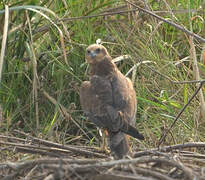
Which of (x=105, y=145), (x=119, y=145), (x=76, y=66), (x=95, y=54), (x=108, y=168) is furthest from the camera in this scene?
(x=76, y=66)

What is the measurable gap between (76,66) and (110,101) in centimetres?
134

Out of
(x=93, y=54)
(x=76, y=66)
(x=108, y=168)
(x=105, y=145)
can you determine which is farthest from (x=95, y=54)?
(x=108, y=168)

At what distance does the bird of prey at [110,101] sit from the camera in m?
4.18

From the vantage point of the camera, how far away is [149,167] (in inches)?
136

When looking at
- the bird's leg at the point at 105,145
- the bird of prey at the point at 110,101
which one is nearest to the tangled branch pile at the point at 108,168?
the bird of prey at the point at 110,101

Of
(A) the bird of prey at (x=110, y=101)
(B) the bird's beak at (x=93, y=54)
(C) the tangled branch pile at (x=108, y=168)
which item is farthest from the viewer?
(B) the bird's beak at (x=93, y=54)

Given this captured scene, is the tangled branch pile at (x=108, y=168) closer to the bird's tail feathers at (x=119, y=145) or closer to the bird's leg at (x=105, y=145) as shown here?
the bird's tail feathers at (x=119, y=145)

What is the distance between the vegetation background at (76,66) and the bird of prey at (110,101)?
353 mm

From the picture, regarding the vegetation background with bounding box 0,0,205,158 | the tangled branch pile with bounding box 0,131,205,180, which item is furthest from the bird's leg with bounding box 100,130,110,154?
the tangled branch pile with bounding box 0,131,205,180

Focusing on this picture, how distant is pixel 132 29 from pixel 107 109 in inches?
66.6

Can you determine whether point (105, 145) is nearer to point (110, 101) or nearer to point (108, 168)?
point (110, 101)

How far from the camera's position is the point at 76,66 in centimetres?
577

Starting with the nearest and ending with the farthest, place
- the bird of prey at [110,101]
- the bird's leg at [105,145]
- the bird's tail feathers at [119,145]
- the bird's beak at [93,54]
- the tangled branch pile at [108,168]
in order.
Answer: the tangled branch pile at [108,168]
the bird's tail feathers at [119,145]
the bird of prey at [110,101]
the bird's leg at [105,145]
the bird's beak at [93,54]

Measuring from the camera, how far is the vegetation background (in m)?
5.26
